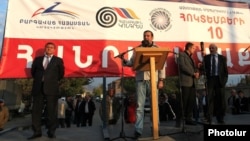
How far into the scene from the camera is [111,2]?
26.7 feet

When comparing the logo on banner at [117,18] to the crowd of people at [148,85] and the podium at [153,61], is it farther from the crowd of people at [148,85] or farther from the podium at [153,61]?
the podium at [153,61]

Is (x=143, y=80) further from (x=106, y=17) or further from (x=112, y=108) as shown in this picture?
(x=112, y=108)

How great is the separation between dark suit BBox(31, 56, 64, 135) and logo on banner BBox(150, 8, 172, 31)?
2846mm

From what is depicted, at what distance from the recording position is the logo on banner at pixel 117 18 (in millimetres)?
7945

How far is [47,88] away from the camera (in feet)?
20.8

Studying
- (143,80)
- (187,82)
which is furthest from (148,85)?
(187,82)

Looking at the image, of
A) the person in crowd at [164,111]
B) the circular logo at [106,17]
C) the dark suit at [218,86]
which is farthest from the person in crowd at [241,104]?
the circular logo at [106,17]

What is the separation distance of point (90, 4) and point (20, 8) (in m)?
1.59

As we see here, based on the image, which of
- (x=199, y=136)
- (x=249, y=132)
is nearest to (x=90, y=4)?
(x=199, y=136)

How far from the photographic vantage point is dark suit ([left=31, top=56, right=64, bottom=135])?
6.29m

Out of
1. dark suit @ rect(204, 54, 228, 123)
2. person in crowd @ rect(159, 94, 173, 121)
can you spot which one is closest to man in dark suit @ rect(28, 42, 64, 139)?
dark suit @ rect(204, 54, 228, 123)

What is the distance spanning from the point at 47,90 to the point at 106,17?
2526 mm

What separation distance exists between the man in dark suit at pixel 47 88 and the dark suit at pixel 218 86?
126 inches

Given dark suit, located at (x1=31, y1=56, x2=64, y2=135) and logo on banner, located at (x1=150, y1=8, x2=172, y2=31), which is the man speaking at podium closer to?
dark suit, located at (x1=31, y1=56, x2=64, y2=135)
